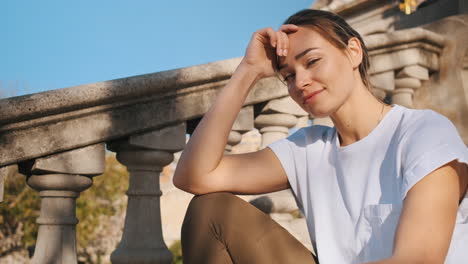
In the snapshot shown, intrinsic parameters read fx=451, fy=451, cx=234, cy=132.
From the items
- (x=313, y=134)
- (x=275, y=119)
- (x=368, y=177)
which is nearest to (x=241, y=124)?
(x=275, y=119)

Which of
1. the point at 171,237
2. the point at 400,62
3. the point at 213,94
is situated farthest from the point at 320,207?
the point at 171,237

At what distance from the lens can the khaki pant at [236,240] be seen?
62.1 inches

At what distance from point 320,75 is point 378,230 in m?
0.58

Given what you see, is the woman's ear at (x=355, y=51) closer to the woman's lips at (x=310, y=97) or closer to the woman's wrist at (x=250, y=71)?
the woman's lips at (x=310, y=97)

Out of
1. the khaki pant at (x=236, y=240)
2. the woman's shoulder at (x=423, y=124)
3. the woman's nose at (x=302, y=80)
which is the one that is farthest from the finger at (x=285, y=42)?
the khaki pant at (x=236, y=240)

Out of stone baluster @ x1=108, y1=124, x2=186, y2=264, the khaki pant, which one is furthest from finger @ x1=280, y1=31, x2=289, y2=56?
stone baluster @ x1=108, y1=124, x2=186, y2=264

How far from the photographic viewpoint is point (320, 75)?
1641mm

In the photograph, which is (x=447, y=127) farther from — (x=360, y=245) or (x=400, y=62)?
(x=400, y=62)

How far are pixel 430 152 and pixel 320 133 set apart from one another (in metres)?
0.62

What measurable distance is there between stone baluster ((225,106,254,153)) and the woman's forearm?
0.68m

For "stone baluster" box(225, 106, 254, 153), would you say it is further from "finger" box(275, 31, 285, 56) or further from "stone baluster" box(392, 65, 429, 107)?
"stone baluster" box(392, 65, 429, 107)

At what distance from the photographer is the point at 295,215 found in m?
2.86

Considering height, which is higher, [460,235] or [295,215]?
[460,235]

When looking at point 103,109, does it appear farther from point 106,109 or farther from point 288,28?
point 288,28
